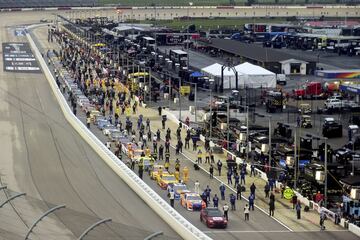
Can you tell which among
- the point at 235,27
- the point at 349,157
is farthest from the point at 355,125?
the point at 235,27

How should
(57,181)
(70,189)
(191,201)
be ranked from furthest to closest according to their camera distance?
1. (57,181)
2. (191,201)
3. (70,189)

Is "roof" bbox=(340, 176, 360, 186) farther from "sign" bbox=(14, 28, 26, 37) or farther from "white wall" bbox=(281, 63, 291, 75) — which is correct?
"sign" bbox=(14, 28, 26, 37)

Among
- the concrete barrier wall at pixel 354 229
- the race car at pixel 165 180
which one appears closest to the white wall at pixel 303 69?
the race car at pixel 165 180

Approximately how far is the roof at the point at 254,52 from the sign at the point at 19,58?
16451 mm

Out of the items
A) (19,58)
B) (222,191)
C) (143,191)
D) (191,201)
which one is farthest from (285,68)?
(143,191)

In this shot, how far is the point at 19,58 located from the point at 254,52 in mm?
20223

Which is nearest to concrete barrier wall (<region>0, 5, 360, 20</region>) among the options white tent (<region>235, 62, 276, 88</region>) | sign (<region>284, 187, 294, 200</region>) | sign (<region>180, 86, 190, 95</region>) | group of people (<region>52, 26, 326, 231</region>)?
group of people (<region>52, 26, 326, 231</region>)

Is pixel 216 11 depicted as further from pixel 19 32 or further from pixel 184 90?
pixel 184 90

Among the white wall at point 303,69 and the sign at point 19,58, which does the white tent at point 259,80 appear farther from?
the sign at point 19,58

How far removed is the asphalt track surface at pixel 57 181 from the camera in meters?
20.2

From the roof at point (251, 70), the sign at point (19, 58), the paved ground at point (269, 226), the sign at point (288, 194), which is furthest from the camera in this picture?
the sign at point (19, 58)

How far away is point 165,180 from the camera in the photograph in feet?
114

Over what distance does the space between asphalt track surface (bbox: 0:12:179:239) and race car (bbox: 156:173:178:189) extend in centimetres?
181

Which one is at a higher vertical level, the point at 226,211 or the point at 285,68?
the point at 226,211
